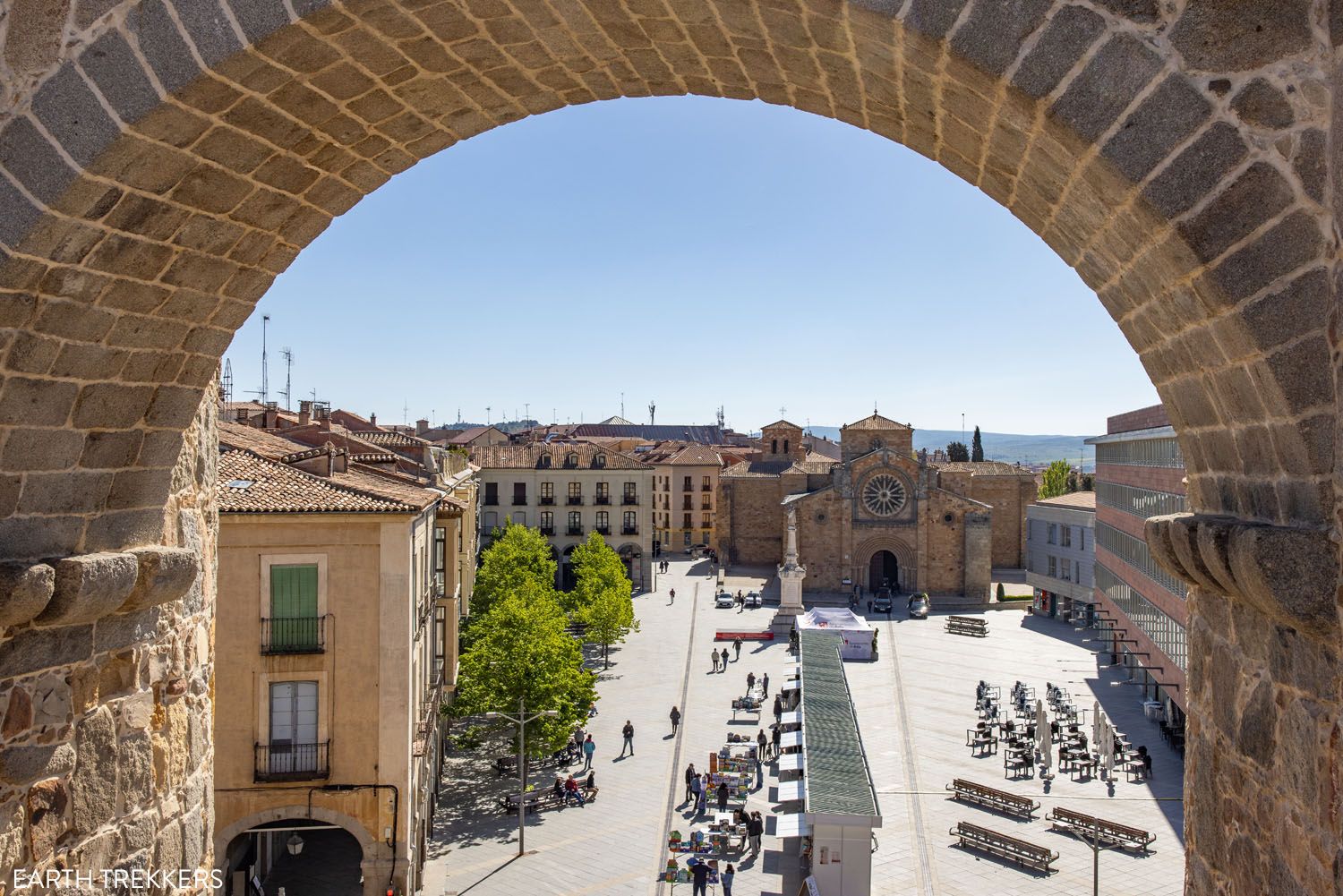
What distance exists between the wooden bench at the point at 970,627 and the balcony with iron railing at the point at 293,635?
35776 millimetres

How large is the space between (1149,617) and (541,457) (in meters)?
33.5

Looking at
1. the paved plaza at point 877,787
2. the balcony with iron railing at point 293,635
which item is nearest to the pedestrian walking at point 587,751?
the paved plaza at point 877,787

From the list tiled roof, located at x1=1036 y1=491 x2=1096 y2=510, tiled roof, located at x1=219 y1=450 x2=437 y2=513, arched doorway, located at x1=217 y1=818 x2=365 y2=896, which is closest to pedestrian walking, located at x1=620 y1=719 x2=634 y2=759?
arched doorway, located at x1=217 y1=818 x2=365 y2=896

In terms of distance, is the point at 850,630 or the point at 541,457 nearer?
the point at 850,630

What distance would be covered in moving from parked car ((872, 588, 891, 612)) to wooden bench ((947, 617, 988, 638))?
5.02 meters

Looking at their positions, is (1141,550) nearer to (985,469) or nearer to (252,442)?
(252,442)

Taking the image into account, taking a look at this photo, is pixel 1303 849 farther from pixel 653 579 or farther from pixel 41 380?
pixel 653 579

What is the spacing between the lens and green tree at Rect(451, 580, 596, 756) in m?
22.0

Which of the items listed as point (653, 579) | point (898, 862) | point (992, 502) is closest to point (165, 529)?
point (898, 862)

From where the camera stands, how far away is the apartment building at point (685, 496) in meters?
71.8

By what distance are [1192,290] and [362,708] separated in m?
14.9

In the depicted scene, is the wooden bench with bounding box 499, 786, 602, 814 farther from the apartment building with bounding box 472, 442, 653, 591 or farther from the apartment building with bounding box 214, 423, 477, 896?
the apartment building with bounding box 472, 442, 653, 591

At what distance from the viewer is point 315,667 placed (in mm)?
15266

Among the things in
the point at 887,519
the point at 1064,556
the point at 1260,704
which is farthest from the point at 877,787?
the point at 887,519
